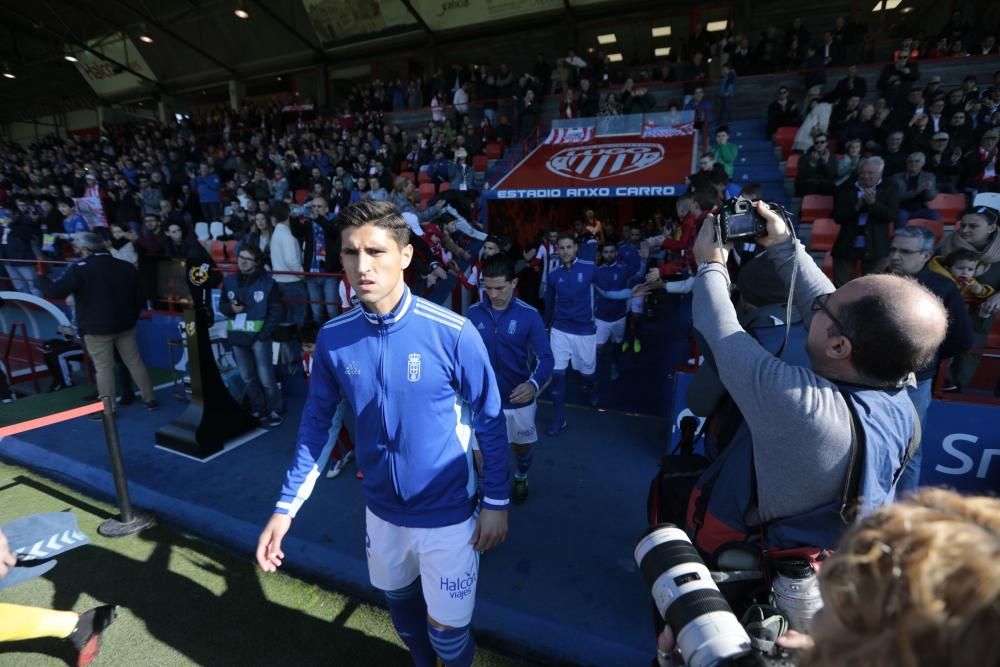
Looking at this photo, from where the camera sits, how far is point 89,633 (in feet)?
8.48

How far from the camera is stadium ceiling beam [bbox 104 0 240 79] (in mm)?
18938

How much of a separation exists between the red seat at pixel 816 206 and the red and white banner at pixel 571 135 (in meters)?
5.60

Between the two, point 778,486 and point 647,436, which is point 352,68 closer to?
point 647,436

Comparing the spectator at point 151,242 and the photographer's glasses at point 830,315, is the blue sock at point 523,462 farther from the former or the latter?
the spectator at point 151,242

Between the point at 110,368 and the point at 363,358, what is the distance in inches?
215

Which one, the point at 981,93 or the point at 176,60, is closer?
the point at 981,93

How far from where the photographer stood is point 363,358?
201 cm

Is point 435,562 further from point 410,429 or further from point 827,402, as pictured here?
point 827,402

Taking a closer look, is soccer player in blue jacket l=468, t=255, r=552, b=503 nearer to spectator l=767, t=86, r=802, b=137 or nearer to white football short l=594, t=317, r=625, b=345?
white football short l=594, t=317, r=625, b=345

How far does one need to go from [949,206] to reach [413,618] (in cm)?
1059

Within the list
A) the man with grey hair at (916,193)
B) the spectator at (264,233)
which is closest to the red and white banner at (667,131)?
the man with grey hair at (916,193)

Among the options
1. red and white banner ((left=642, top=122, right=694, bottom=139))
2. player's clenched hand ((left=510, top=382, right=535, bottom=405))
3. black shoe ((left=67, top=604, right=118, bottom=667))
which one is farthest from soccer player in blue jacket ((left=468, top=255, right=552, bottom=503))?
red and white banner ((left=642, top=122, right=694, bottom=139))

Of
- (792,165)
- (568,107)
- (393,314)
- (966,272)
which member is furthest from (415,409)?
(568,107)

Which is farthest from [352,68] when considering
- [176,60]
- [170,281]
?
[170,281]
